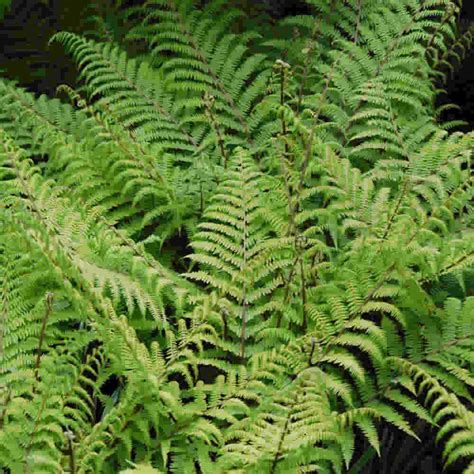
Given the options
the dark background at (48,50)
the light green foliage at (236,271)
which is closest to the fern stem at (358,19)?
the light green foliage at (236,271)

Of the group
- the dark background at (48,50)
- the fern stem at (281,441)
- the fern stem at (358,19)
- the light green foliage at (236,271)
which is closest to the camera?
the fern stem at (281,441)

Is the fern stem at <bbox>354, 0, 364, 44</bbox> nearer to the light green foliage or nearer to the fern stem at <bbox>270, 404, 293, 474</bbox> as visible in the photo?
the light green foliage

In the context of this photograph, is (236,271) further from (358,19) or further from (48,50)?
(48,50)

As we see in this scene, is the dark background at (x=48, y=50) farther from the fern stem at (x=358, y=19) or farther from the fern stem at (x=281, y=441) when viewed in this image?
the fern stem at (x=281, y=441)

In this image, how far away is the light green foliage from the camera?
2172 mm

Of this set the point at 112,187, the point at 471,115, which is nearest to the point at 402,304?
the point at 112,187

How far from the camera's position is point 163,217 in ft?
9.99

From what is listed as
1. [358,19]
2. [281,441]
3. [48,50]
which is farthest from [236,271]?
[48,50]

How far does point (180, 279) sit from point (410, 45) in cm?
159

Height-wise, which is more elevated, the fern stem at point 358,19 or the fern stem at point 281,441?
the fern stem at point 358,19

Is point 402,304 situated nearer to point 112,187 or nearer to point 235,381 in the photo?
point 235,381

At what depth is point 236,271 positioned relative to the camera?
255 centimetres

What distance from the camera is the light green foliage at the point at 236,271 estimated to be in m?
2.17

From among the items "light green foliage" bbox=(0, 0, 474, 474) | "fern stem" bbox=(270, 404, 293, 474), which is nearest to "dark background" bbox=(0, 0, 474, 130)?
"light green foliage" bbox=(0, 0, 474, 474)
